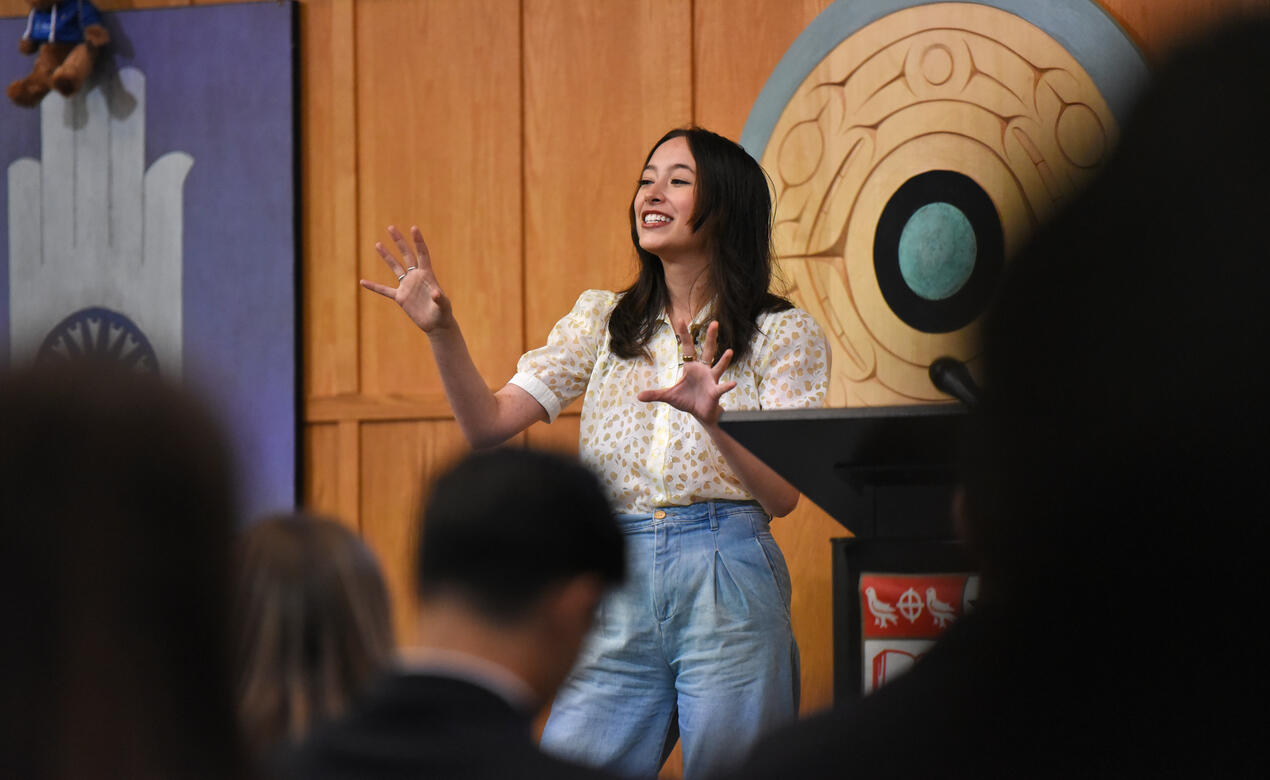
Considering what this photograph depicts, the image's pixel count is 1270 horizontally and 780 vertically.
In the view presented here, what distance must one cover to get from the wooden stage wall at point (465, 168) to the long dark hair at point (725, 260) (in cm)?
102

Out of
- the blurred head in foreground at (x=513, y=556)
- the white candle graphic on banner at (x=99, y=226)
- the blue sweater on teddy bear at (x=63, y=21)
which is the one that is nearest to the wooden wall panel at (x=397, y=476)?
the white candle graphic on banner at (x=99, y=226)

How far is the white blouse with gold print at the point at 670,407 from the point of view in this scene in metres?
2.25

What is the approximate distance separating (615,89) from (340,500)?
1.41m

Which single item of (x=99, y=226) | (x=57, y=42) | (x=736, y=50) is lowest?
(x=99, y=226)

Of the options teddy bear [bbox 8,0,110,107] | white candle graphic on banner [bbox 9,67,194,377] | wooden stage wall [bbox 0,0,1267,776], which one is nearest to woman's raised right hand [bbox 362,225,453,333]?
wooden stage wall [bbox 0,0,1267,776]

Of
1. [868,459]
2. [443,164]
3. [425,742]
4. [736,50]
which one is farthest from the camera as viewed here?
[443,164]

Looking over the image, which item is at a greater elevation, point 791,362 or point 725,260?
point 725,260

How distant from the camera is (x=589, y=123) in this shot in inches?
143

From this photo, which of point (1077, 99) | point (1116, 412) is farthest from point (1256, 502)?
point (1077, 99)

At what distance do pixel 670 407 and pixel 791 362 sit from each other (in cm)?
23

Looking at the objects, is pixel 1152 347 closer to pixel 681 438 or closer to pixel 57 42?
pixel 681 438

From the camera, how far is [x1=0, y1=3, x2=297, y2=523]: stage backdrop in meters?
3.78

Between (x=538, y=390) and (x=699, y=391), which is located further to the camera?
(x=538, y=390)

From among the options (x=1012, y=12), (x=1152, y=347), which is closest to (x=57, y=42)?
(x=1012, y=12)
